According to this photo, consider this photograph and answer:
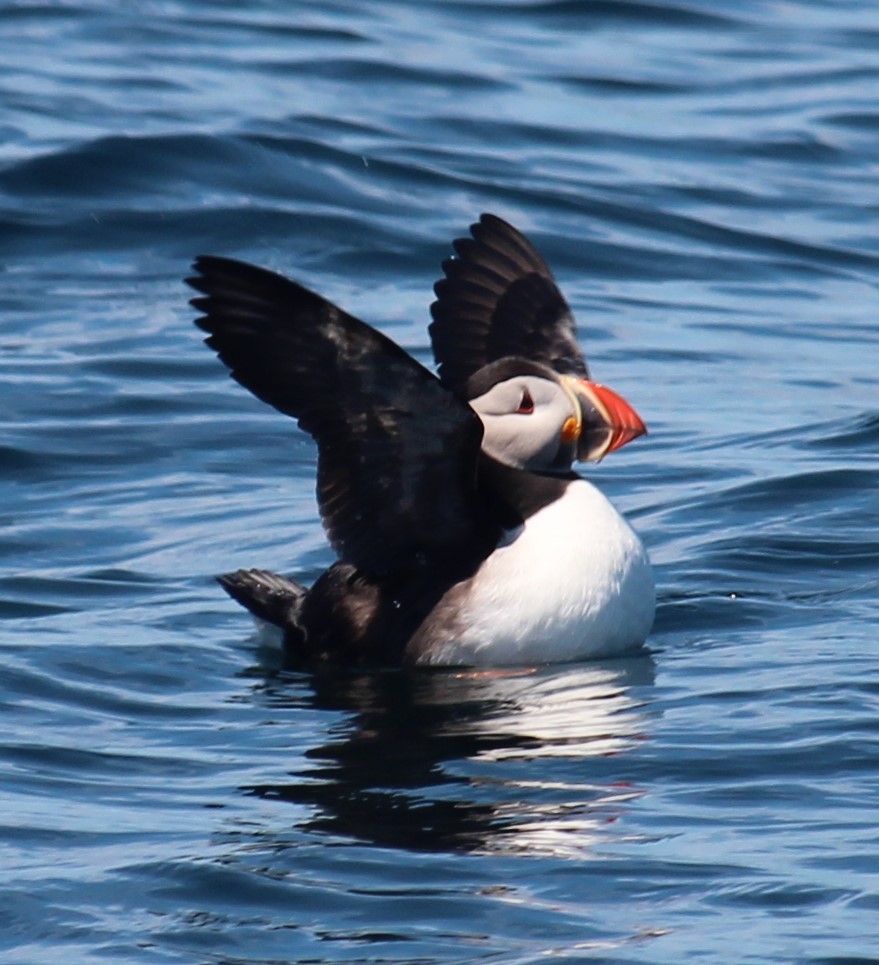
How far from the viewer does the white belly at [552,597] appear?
6.59m

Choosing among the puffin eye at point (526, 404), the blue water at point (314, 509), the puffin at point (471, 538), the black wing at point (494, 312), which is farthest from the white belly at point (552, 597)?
the black wing at point (494, 312)

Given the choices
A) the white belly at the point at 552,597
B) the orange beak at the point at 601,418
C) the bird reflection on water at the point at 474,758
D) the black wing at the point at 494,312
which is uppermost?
the black wing at the point at 494,312

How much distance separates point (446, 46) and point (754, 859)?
13264 mm

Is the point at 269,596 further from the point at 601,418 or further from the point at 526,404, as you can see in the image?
the point at 601,418

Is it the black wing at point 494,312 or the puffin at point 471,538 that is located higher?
the black wing at point 494,312

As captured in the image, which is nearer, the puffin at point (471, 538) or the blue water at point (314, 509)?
the blue water at point (314, 509)

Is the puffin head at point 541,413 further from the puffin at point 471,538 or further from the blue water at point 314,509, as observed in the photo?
the blue water at point 314,509

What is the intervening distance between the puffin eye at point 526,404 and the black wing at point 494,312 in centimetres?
61

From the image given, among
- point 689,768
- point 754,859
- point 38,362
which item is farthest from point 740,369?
point 754,859

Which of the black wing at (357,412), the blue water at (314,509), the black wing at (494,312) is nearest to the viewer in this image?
the blue water at (314,509)

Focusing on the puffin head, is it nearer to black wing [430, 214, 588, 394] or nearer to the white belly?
the white belly

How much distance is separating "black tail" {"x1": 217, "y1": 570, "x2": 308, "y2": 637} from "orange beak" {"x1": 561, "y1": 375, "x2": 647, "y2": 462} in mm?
997

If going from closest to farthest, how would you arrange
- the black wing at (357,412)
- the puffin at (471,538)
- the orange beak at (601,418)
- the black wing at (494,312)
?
the black wing at (357,412), the puffin at (471,538), the orange beak at (601,418), the black wing at (494,312)

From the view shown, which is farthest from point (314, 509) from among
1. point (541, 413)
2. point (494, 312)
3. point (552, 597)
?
point (552, 597)
